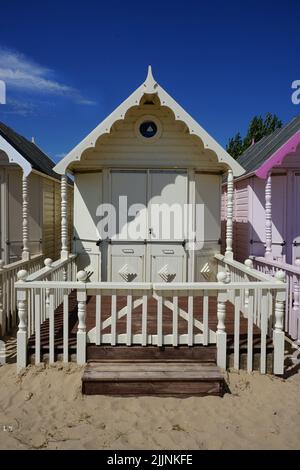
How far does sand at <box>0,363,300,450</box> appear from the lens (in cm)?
340

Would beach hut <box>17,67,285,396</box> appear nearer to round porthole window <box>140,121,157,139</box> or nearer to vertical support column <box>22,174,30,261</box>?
round porthole window <box>140,121,157,139</box>

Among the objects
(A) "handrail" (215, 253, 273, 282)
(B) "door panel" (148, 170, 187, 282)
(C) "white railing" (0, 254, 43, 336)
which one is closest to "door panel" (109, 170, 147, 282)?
(B) "door panel" (148, 170, 187, 282)

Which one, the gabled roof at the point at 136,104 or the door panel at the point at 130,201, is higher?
the gabled roof at the point at 136,104

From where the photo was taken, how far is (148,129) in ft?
25.2

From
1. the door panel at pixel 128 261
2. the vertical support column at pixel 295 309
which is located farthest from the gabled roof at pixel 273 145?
the door panel at pixel 128 261

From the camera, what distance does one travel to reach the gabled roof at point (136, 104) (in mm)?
6688

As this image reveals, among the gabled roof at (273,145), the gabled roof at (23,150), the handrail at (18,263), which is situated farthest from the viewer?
the gabled roof at (273,145)

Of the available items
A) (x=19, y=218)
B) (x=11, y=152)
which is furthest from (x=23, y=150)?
(x=11, y=152)

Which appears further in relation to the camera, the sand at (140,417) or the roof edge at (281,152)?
the roof edge at (281,152)

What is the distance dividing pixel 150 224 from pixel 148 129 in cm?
203

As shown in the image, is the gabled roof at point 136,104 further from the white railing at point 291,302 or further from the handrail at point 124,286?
the handrail at point 124,286

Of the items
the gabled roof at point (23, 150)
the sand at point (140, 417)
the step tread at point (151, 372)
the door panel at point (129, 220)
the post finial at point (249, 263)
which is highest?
the gabled roof at point (23, 150)

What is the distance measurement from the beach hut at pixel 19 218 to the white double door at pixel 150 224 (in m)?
1.92
